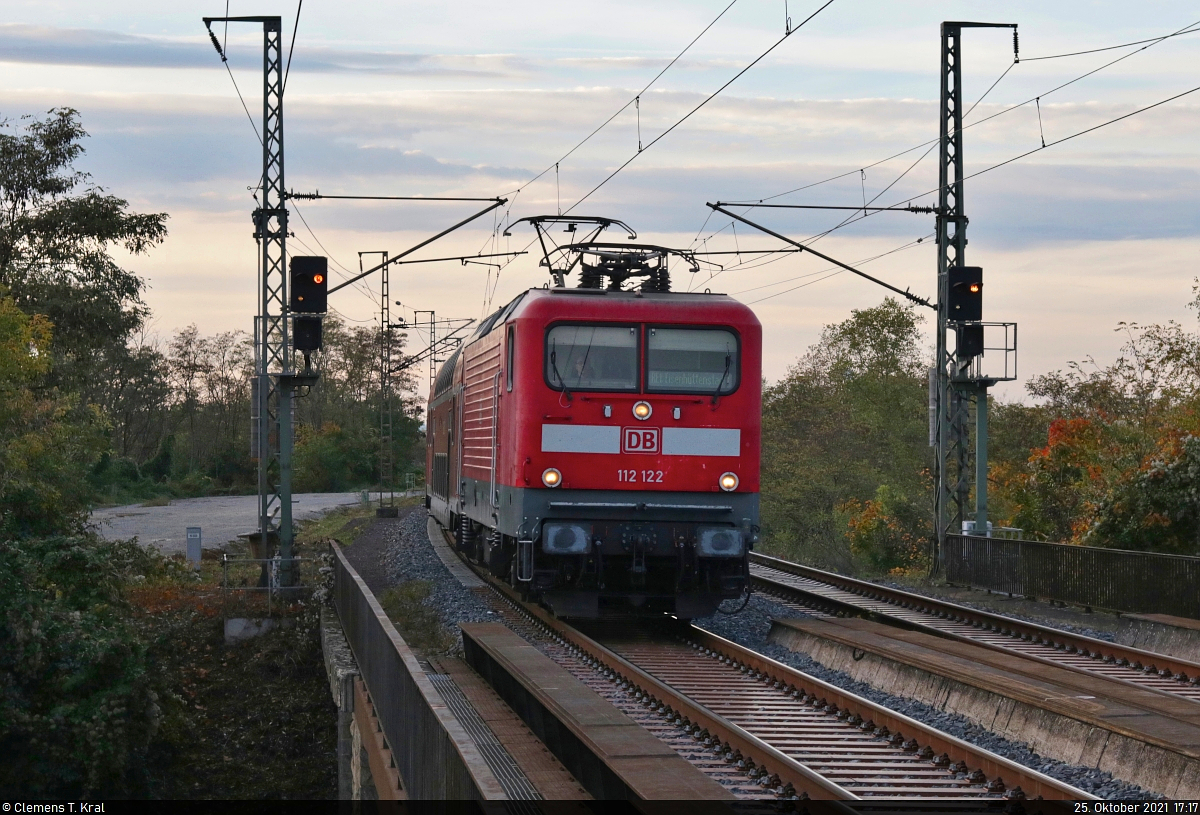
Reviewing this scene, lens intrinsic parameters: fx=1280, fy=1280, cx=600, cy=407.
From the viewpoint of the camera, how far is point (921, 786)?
309 inches

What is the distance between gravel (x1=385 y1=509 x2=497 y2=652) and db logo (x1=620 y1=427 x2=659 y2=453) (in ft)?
9.13

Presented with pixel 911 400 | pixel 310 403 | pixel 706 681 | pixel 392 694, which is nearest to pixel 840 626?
pixel 706 681

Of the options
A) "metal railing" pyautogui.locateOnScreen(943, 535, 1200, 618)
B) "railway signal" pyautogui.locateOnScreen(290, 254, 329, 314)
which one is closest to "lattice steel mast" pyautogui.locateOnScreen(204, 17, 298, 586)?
"railway signal" pyautogui.locateOnScreen(290, 254, 329, 314)

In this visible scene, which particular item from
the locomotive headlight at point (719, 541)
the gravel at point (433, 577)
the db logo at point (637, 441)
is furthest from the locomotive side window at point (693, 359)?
the gravel at point (433, 577)

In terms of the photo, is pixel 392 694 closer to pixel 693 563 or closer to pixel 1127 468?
pixel 693 563

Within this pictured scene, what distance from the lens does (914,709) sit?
10414mm

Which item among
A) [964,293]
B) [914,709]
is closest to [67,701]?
[914,709]

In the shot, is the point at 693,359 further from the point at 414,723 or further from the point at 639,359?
the point at 414,723

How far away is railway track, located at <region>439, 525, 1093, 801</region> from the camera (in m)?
7.66

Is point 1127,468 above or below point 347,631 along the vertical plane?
above

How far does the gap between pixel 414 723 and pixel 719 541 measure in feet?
20.5

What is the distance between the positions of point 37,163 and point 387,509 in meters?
14.5

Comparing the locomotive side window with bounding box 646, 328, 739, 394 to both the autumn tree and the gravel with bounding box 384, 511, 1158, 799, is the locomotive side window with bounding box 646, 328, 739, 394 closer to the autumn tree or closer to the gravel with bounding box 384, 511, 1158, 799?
the gravel with bounding box 384, 511, 1158, 799

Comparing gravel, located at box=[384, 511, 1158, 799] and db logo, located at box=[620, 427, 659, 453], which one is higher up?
db logo, located at box=[620, 427, 659, 453]
